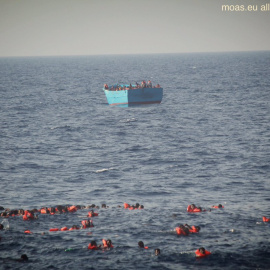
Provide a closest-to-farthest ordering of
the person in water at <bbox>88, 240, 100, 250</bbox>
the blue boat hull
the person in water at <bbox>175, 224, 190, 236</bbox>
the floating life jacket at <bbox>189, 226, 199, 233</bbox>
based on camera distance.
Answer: the person in water at <bbox>88, 240, 100, 250</bbox>
the person in water at <bbox>175, 224, 190, 236</bbox>
the floating life jacket at <bbox>189, 226, 199, 233</bbox>
the blue boat hull

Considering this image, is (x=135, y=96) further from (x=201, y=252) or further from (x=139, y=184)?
(x=201, y=252)

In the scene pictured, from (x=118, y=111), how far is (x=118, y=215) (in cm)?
5934

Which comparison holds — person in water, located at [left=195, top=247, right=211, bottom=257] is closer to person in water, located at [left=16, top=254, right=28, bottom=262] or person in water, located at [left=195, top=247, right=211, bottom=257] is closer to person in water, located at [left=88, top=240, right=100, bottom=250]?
person in water, located at [left=88, top=240, right=100, bottom=250]

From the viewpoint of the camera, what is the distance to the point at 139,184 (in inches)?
1850

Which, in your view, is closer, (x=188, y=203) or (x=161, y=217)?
(x=161, y=217)

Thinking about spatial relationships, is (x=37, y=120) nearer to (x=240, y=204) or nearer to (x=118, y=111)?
(x=118, y=111)

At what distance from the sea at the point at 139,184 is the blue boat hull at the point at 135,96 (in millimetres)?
4458

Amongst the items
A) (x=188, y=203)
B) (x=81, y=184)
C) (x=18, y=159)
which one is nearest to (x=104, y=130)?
(x=18, y=159)

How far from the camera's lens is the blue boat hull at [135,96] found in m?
97.9

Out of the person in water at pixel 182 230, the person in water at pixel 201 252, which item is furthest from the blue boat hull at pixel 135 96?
the person in water at pixel 201 252

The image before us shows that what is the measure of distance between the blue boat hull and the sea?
4.46 metres

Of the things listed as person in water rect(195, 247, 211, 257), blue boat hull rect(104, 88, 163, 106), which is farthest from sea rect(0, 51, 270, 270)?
→ blue boat hull rect(104, 88, 163, 106)

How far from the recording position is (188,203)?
135ft

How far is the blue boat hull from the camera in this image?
321 ft
